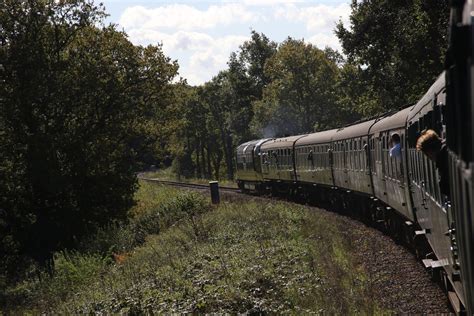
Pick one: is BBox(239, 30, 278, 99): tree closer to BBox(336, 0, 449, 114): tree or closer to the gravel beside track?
BBox(336, 0, 449, 114): tree

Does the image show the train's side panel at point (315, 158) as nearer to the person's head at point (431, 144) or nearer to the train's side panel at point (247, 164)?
the train's side panel at point (247, 164)

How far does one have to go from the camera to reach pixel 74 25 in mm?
32656

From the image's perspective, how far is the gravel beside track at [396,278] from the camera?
9984mm

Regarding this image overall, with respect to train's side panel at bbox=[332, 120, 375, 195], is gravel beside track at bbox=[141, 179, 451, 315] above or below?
below

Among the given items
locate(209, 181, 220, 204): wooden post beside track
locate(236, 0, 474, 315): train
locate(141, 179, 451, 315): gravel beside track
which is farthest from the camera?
locate(209, 181, 220, 204): wooden post beside track

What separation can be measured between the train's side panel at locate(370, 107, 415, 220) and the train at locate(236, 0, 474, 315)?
0.09 feet

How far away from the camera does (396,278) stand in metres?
12.1

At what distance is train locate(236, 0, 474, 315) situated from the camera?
351 cm

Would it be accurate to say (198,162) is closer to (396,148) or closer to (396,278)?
(396,148)

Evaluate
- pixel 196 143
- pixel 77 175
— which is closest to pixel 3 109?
pixel 77 175

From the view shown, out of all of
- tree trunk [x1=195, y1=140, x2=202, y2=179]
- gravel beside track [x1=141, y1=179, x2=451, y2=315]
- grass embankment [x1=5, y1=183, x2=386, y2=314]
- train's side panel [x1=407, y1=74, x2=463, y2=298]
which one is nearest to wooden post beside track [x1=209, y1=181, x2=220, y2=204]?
grass embankment [x1=5, y1=183, x2=386, y2=314]

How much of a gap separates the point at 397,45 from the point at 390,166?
19361mm

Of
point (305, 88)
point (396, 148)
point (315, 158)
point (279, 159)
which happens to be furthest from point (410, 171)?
point (305, 88)

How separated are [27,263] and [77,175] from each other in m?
4.36
